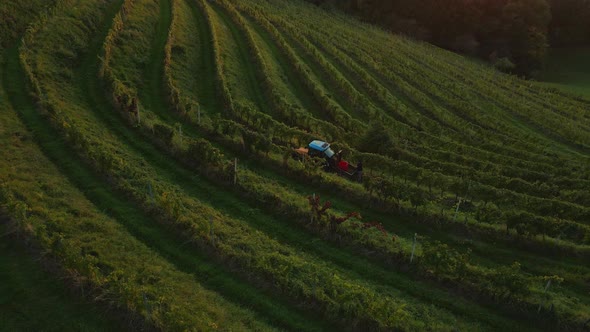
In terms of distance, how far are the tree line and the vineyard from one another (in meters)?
45.5

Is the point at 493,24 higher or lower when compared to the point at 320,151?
higher

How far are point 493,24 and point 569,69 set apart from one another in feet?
62.9

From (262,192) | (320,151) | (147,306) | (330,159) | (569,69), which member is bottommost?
(147,306)

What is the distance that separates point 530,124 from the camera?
178ft

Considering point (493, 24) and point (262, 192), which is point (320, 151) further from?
point (493, 24)

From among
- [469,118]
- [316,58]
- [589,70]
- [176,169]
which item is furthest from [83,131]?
[589,70]

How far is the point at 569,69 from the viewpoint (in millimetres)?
99500

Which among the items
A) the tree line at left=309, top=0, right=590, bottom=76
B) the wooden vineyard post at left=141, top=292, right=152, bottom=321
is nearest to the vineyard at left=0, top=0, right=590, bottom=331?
the wooden vineyard post at left=141, top=292, right=152, bottom=321

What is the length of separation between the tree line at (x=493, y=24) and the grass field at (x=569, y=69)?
3291mm

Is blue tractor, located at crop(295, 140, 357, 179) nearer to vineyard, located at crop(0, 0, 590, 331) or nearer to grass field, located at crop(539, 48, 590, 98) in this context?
vineyard, located at crop(0, 0, 590, 331)

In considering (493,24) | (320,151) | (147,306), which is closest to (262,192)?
(320,151)

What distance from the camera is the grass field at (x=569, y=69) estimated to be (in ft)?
283

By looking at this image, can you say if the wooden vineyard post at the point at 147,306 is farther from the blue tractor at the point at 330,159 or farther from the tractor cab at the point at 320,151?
the tractor cab at the point at 320,151

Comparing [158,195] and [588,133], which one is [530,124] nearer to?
[588,133]
